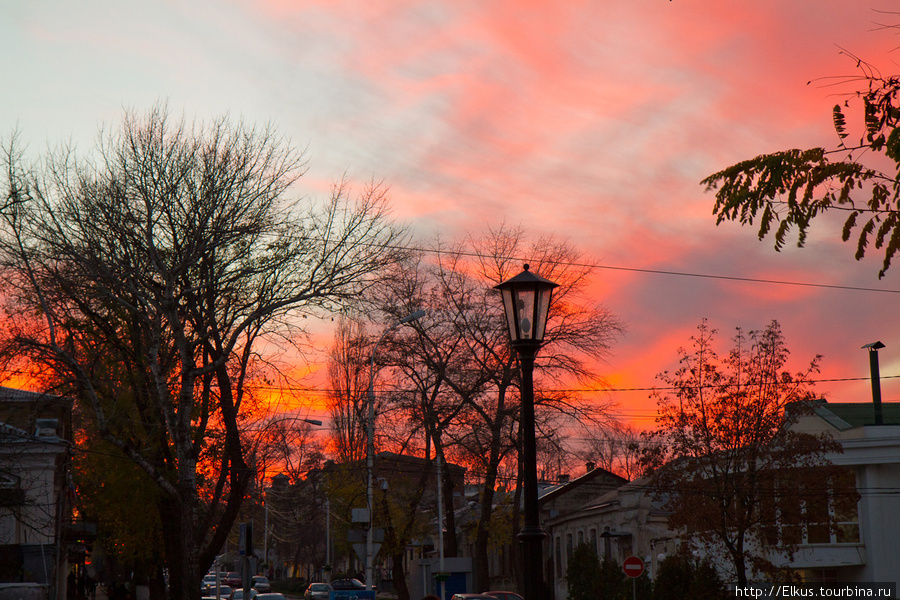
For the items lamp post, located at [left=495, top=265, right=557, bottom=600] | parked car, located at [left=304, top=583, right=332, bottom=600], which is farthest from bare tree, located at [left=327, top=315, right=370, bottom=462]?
lamp post, located at [left=495, top=265, right=557, bottom=600]

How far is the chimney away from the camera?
124ft

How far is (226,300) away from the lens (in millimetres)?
26438

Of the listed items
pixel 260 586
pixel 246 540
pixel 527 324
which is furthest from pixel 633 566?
pixel 260 586

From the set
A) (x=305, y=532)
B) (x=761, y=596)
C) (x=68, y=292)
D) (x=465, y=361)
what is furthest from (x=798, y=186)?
(x=305, y=532)

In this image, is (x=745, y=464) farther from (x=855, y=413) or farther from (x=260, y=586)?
(x=260, y=586)

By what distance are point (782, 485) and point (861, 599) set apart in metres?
8.67

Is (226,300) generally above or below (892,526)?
above

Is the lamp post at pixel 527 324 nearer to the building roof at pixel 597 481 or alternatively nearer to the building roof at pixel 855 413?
the building roof at pixel 855 413

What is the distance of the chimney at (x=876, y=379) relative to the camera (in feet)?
124

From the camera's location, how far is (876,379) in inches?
1544

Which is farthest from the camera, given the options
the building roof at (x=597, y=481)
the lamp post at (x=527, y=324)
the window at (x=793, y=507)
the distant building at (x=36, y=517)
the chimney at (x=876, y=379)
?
the building roof at (x=597, y=481)

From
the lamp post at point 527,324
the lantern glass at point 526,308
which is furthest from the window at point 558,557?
the lantern glass at point 526,308

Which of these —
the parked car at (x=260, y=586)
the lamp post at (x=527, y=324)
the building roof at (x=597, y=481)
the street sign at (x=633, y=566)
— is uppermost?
the lamp post at (x=527, y=324)

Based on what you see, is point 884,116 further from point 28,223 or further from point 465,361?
point 465,361
